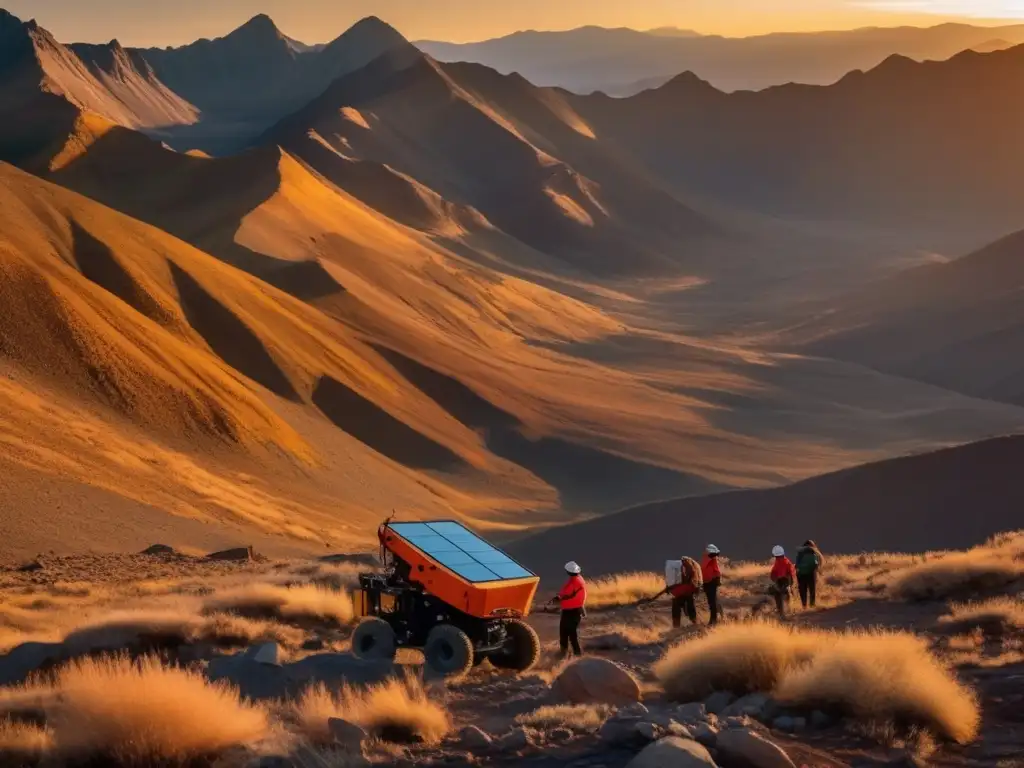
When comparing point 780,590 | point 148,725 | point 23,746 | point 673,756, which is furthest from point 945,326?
point 23,746

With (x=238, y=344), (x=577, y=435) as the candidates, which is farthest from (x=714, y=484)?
(x=238, y=344)

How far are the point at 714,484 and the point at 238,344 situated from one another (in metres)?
23.7

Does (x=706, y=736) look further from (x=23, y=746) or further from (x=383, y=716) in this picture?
(x=23, y=746)

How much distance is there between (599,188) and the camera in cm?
16950

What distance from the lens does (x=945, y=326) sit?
95562mm

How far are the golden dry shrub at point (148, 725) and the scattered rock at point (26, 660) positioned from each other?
4898mm

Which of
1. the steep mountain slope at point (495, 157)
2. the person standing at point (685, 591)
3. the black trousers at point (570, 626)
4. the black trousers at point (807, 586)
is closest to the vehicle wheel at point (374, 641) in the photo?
the black trousers at point (570, 626)

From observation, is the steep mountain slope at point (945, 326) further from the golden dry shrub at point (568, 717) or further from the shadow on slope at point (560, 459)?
the golden dry shrub at point (568, 717)

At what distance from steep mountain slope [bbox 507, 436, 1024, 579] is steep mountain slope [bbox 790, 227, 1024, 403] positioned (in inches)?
1990

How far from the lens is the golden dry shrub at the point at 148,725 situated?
307 inches

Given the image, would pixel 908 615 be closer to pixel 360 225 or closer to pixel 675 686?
pixel 675 686

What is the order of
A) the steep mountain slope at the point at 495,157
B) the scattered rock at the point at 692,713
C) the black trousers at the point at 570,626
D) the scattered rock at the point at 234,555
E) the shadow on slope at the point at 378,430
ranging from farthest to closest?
the steep mountain slope at the point at 495,157
the shadow on slope at the point at 378,430
the scattered rock at the point at 234,555
the black trousers at the point at 570,626
the scattered rock at the point at 692,713

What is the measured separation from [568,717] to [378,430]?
44934 mm

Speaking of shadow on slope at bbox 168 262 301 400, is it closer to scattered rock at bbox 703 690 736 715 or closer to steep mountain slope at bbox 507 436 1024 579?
steep mountain slope at bbox 507 436 1024 579
